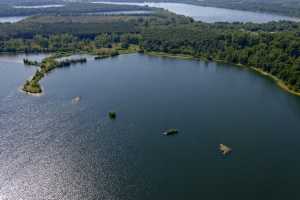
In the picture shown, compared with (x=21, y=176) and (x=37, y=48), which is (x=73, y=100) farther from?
(x=37, y=48)

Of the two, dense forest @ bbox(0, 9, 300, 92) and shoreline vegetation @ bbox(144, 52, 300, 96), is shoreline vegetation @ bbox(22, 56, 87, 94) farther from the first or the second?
shoreline vegetation @ bbox(144, 52, 300, 96)

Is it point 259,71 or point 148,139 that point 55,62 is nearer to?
point 148,139

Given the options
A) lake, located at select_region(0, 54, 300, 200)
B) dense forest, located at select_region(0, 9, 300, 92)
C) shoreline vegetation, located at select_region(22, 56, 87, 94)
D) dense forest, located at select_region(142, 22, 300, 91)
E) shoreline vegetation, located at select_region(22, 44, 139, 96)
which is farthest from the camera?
dense forest, located at select_region(0, 9, 300, 92)

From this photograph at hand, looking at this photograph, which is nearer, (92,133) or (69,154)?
(69,154)

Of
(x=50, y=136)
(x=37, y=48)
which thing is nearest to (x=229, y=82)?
(x=50, y=136)

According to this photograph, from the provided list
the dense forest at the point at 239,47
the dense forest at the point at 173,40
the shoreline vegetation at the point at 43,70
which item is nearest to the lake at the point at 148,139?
the shoreline vegetation at the point at 43,70

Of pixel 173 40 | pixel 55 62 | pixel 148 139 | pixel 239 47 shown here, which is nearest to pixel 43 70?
pixel 55 62

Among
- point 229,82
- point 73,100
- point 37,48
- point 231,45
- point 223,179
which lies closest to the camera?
point 223,179

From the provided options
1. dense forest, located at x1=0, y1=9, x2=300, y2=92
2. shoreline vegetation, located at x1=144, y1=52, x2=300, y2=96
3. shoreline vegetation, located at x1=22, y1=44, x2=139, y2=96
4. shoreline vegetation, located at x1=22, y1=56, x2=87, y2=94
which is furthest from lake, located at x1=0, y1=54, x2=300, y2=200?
dense forest, located at x1=0, y1=9, x2=300, y2=92

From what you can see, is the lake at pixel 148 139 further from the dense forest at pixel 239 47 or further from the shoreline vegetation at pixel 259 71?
the dense forest at pixel 239 47
